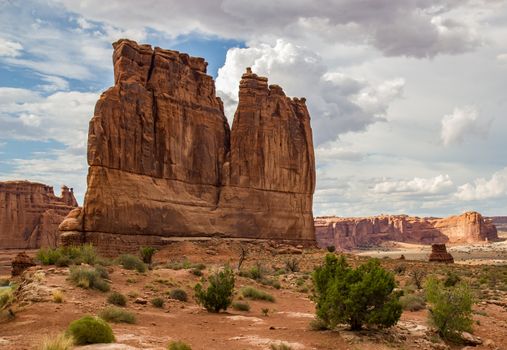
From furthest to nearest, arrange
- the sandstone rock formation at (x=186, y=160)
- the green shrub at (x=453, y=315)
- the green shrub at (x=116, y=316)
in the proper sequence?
the sandstone rock formation at (x=186, y=160) → the green shrub at (x=453, y=315) → the green shrub at (x=116, y=316)

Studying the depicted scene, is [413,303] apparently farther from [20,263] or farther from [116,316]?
[20,263]

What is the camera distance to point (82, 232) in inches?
1682

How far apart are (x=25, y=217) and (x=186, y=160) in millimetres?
53850

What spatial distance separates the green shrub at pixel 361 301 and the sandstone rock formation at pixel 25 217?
8083 centimetres

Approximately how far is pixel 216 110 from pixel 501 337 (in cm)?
4307

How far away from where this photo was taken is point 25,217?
93.1 m

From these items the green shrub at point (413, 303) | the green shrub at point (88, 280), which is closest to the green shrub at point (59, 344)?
the green shrub at point (88, 280)

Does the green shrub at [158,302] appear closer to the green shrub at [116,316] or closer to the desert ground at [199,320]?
the desert ground at [199,320]

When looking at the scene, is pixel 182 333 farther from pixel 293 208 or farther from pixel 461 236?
pixel 461 236

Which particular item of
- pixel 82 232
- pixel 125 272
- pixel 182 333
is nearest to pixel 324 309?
pixel 182 333

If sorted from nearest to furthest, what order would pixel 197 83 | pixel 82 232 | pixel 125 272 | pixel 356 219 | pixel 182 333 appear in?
pixel 182 333 → pixel 125 272 → pixel 82 232 → pixel 197 83 → pixel 356 219

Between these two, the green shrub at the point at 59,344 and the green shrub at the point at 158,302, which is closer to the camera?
the green shrub at the point at 59,344

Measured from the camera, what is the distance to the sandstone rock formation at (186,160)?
44250 mm

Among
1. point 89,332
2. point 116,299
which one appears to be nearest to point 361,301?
point 89,332
